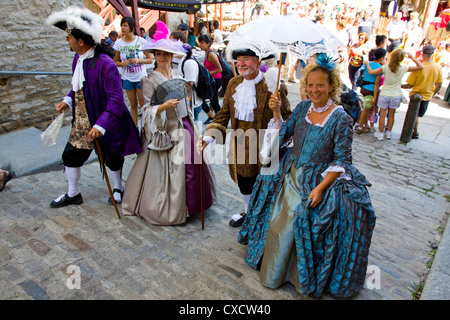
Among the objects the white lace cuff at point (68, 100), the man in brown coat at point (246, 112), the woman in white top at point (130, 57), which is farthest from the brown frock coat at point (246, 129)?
the woman in white top at point (130, 57)

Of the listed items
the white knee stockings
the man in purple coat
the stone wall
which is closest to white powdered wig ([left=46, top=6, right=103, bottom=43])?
the man in purple coat

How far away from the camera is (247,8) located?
60.8ft

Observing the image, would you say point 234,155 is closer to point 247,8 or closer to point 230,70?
point 230,70

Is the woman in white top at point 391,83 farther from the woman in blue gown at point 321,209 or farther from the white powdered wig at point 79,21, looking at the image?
the white powdered wig at point 79,21

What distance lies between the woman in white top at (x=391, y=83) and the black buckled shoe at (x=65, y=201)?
17.6 ft

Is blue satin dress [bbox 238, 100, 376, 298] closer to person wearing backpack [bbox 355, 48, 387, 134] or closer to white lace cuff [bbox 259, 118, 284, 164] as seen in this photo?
white lace cuff [bbox 259, 118, 284, 164]

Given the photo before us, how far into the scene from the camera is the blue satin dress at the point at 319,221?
2371 mm

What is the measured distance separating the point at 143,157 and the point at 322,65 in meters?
1.93

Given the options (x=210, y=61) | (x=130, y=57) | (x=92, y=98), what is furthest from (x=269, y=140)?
(x=210, y=61)

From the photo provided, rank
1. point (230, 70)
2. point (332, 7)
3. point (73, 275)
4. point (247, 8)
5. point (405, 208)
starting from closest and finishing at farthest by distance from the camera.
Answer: point (73, 275), point (405, 208), point (230, 70), point (332, 7), point (247, 8)

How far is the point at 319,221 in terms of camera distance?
2.35 meters

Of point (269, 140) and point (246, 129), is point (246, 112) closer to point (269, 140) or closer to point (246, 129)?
point (246, 129)

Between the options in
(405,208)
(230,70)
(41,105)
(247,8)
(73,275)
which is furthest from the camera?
(247,8)

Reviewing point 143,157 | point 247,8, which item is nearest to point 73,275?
point 143,157
